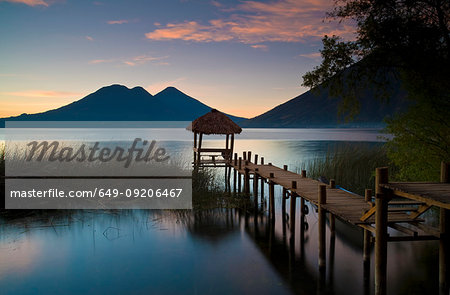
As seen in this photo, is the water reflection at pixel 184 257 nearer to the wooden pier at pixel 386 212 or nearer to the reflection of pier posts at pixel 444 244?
the reflection of pier posts at pixel 444 244

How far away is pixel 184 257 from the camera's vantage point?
928 centimetres

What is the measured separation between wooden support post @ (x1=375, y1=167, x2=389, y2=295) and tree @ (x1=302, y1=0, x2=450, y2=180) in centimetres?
705

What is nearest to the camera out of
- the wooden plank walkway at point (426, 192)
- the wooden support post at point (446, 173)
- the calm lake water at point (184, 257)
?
the wooden plank walkway at point (426, 192)

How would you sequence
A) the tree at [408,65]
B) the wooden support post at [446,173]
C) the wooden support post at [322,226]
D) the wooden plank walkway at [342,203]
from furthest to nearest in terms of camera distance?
the tree at [408,65]
the wooden support post at [322,226]
the wooden plank walkway at [342,203]
the wooden support post at [446,173]

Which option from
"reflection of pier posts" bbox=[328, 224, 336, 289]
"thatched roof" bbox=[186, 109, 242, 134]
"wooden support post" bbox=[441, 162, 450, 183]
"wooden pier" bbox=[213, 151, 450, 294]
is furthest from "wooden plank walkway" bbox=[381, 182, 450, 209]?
"thatched roof" bbox=[186, 109, 242, 134]

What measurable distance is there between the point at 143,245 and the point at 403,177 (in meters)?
9.00

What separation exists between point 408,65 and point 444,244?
715cm

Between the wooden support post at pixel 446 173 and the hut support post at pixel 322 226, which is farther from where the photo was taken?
the hut support post at pixel 322 226

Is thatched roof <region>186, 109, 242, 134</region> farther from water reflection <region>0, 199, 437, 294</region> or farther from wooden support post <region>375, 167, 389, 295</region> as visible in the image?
wooden support post <region>375, 167, 389, 295</region>

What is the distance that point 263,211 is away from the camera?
44.8 ft

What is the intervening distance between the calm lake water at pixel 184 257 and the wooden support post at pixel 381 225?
53.8 inches

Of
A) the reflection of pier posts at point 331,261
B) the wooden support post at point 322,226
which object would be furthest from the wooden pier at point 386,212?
the reflection of pier posts at point 331,261

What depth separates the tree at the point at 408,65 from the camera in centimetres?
1155

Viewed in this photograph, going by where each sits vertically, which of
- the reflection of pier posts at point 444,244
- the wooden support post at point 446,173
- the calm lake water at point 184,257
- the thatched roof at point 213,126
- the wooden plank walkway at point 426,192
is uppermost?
the thatched roof at point 213,126
